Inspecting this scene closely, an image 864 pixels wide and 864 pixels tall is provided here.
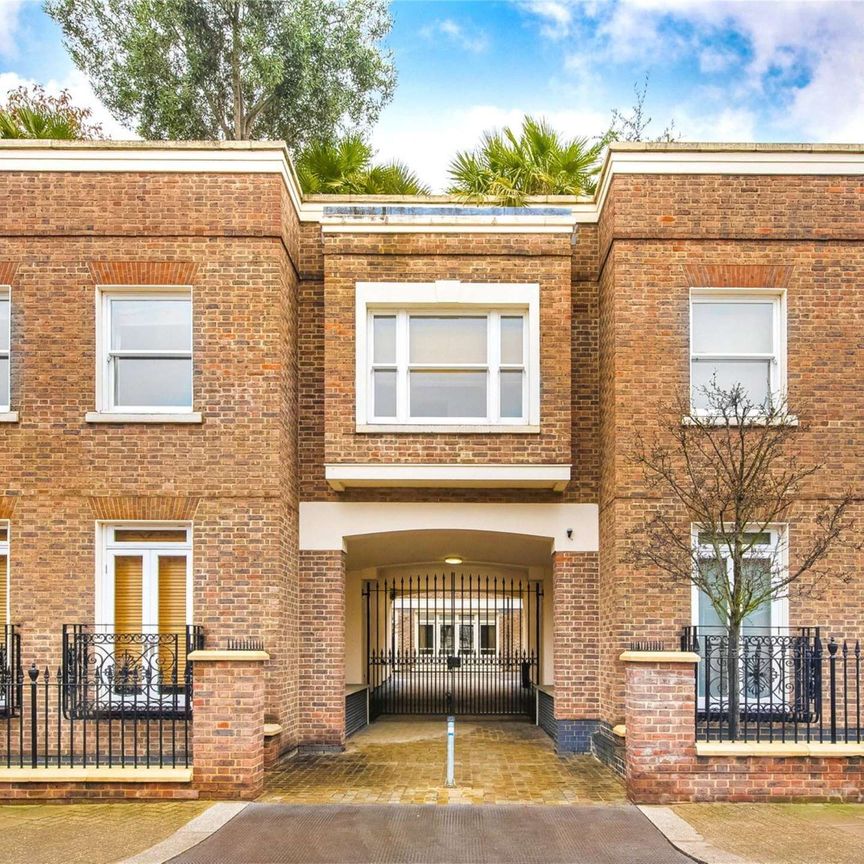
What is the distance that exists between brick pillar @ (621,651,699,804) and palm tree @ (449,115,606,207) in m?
7.93

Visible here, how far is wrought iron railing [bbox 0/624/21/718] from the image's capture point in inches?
429

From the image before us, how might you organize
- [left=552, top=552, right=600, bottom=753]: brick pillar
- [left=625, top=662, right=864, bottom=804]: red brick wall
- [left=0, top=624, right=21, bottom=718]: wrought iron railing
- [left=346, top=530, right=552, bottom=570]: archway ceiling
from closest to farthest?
[left=625, top=662, right=864, bottom=804]: red brick wall < [left=0, top=624, right=21, bottom=718]: wrought iron railing < [left=552, top=552, right=600, bottom=753]: brick pillar < [left=346, top=530, right=552, bottom=570]: archway ceiling

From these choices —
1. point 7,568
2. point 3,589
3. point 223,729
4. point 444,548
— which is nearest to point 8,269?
point 7,568

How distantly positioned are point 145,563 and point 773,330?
8.61m

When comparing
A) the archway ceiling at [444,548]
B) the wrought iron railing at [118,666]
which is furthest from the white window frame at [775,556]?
the wrought iron railing at [118,666]

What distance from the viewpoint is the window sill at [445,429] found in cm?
1204

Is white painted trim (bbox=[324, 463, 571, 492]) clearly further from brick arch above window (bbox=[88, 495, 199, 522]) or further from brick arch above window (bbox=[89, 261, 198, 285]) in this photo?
brick arch above window (bbox=[89, 261, 198, 285])

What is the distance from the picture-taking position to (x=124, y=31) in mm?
22625

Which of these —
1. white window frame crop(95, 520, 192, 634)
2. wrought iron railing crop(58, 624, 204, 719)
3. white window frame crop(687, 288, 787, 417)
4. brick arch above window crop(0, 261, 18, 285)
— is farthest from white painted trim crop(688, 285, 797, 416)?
brick arch above window crop(0, 261, 18, 285)

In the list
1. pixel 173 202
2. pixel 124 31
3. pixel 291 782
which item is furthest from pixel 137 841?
pixel 124 31

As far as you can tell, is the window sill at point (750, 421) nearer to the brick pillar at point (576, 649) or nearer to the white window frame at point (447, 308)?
the white window frame at point (447, 308)

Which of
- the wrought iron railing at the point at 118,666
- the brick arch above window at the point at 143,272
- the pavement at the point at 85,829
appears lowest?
the pavement at the point at 85,829

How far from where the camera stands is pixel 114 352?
38.6 ft

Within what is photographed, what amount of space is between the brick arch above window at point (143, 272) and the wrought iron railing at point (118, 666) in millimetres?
4305
